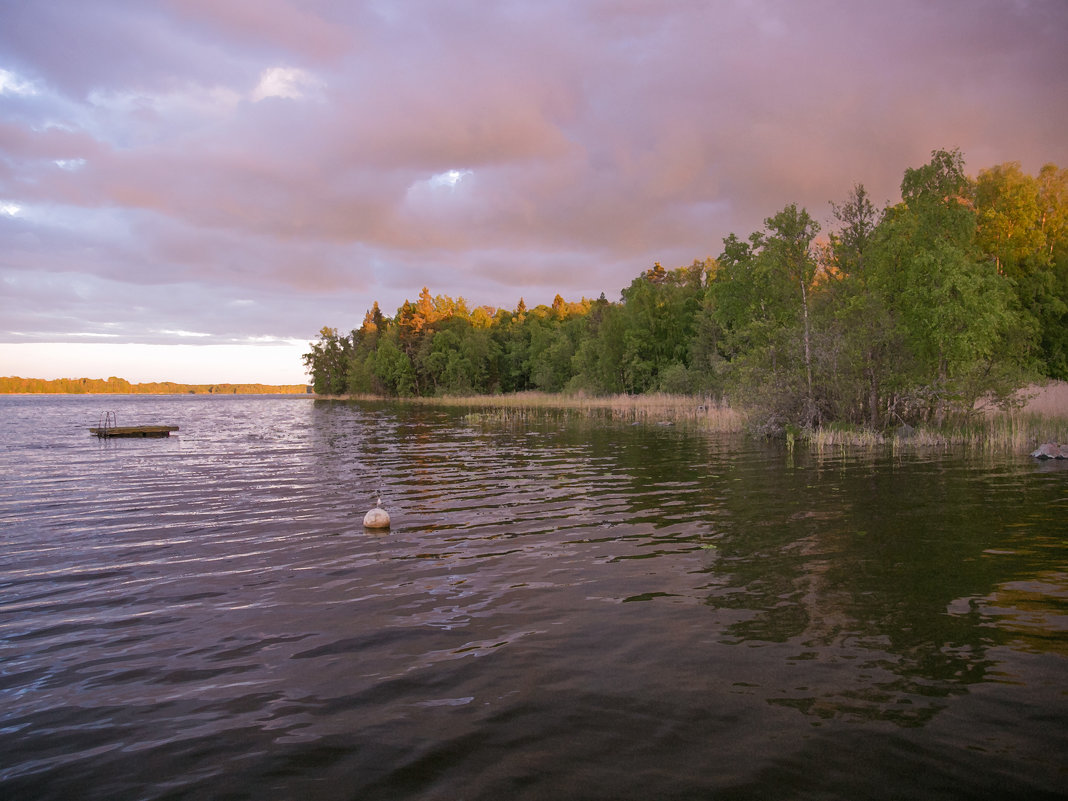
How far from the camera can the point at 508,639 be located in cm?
769

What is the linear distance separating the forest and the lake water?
14617 mm

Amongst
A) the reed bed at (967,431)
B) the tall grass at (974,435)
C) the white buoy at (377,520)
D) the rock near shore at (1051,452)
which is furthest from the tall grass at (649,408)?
the white buoy at (377,520)

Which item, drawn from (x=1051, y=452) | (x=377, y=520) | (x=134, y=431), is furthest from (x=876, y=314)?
→ (x=134, y=431)

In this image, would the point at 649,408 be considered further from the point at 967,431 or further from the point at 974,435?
the point at 974,435

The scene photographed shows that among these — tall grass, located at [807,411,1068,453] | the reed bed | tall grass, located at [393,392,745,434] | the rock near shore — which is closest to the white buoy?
the reed bed

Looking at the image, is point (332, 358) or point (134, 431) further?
point (332, 358)

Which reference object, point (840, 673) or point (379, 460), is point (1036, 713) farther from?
point (379, 460)

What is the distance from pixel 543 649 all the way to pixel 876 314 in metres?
28.6

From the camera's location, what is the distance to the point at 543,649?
7391 millimetres

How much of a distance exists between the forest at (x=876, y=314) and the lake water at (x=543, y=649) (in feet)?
48.0

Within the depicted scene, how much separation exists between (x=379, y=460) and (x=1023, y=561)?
75.2 feet

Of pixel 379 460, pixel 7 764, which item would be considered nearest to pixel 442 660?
pixel 7 764

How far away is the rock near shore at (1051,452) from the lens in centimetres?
2288

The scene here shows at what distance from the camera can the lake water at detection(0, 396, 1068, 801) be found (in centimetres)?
503
